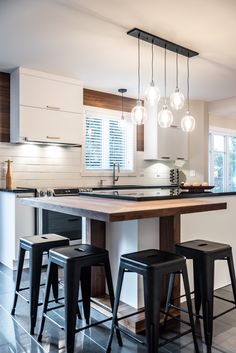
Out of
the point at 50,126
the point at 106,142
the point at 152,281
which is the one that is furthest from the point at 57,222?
the point at 152,281

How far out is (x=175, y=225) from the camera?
7.65 ft

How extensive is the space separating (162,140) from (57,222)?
8.37 ft

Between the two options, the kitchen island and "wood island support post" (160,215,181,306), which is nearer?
the kitchen island

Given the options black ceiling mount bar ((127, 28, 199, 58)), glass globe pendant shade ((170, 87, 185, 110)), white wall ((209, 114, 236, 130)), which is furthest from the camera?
white wall ((209, 114, 236, 130))

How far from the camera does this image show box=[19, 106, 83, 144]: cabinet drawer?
3994 millimetres

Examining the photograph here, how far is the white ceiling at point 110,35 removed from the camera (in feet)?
8.49

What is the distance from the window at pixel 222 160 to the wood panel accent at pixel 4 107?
14.9 ft

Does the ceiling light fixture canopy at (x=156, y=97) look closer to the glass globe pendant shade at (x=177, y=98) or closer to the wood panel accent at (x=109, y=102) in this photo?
the glass globe pendant shade at (x=177, y=98)

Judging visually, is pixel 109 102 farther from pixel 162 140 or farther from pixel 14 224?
pixel 14 224

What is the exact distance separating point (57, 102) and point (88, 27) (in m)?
1.51

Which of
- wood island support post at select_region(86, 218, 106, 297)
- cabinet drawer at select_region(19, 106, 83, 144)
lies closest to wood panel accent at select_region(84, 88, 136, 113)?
cabinet drawer at select_region(19, 106, 83, 144)

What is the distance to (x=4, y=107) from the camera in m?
4.14

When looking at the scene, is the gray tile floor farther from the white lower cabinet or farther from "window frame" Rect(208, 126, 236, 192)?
"window frame" Rect(208, 126, 236, 192)

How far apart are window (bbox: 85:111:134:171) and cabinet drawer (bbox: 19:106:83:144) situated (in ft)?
1.76
